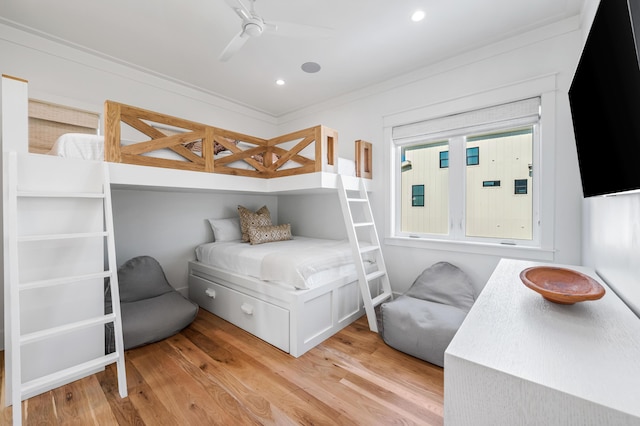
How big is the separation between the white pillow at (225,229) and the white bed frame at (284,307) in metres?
0.57

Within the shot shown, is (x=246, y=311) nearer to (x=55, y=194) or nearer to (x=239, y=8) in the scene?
(x=55, y=194)

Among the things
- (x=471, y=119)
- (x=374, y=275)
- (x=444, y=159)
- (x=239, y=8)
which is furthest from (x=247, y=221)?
(x=471, y=119)

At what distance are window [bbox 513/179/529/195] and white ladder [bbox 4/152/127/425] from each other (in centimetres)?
328

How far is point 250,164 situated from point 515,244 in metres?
2.67

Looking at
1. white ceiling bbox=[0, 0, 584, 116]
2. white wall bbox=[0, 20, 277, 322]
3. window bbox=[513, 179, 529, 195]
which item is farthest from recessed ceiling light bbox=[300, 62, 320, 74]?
window bbox=[513, 179, 529, 195]

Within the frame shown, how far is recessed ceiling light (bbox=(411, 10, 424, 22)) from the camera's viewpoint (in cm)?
203

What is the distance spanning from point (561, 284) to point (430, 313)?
3.42 ft

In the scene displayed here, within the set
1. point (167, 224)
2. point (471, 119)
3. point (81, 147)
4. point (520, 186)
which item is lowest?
point (167, 224)

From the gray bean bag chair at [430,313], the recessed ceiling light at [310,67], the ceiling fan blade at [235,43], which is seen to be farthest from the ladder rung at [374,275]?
the recessed ceiling light at [310,67]

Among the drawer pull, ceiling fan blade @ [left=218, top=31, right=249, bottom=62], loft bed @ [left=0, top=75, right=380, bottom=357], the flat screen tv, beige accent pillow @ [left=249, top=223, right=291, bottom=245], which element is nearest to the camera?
the flat screen tv

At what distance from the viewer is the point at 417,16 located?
2.07 metres

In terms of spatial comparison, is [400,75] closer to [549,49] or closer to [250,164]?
[549,49]

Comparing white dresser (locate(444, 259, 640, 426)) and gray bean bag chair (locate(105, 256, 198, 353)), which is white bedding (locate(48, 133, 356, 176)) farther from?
white dresser (locate(444, 259, 640, 426))

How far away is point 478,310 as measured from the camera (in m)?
0.98
